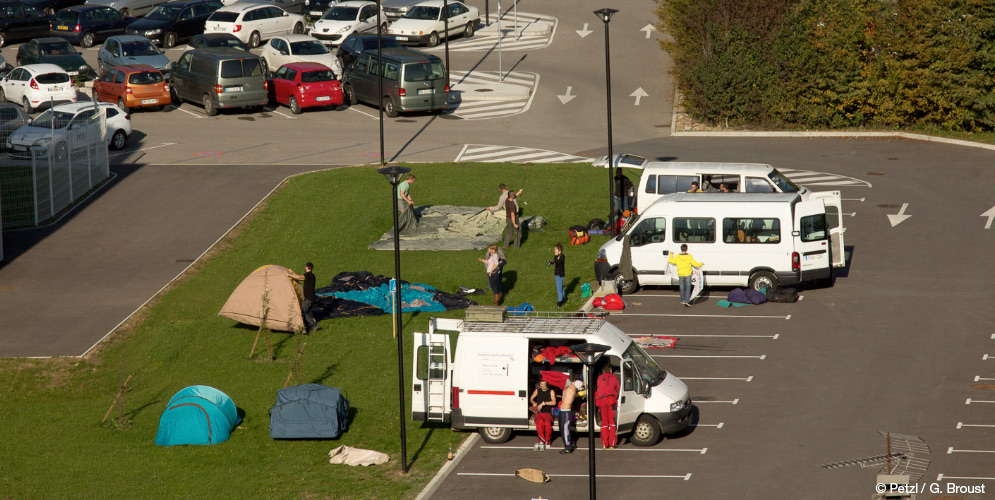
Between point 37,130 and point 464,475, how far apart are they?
997 inches

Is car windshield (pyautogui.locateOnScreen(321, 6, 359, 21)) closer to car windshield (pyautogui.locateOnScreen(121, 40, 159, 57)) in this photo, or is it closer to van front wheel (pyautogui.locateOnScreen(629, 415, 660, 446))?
car windshield (pyautogui.locateOnScreen(121, 40, 159, 57))

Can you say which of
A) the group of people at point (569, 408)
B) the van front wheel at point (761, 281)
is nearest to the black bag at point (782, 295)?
the van front wheel at point (761, 281)

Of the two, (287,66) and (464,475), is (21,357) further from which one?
(287,66)

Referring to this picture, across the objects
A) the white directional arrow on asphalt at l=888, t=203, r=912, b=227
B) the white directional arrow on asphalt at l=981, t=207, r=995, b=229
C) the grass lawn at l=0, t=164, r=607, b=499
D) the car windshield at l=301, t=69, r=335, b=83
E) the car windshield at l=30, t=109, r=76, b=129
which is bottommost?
the grass lawn at l=0, t=164, r=607, b=499

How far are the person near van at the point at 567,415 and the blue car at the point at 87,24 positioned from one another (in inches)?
1649

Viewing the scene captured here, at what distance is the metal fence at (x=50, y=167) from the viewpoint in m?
33.2

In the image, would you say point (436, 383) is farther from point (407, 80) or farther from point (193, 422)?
point (407, 80)

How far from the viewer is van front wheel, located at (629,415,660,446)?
18.7m

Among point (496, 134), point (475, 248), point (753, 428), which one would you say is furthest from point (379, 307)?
point (496, 134)

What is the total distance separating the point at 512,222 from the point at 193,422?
11.9 metres

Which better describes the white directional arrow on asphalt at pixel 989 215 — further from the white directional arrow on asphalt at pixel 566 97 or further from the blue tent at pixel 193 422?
the blue tent at pixel 193 422

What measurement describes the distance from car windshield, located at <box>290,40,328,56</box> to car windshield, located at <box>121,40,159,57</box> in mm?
6220

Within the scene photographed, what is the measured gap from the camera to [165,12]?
176 feet

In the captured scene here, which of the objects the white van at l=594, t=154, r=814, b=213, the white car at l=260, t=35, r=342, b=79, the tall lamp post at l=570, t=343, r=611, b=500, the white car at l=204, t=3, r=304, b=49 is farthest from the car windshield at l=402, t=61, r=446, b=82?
the tall lamp post at l=570, t=343, r=611, b=500
